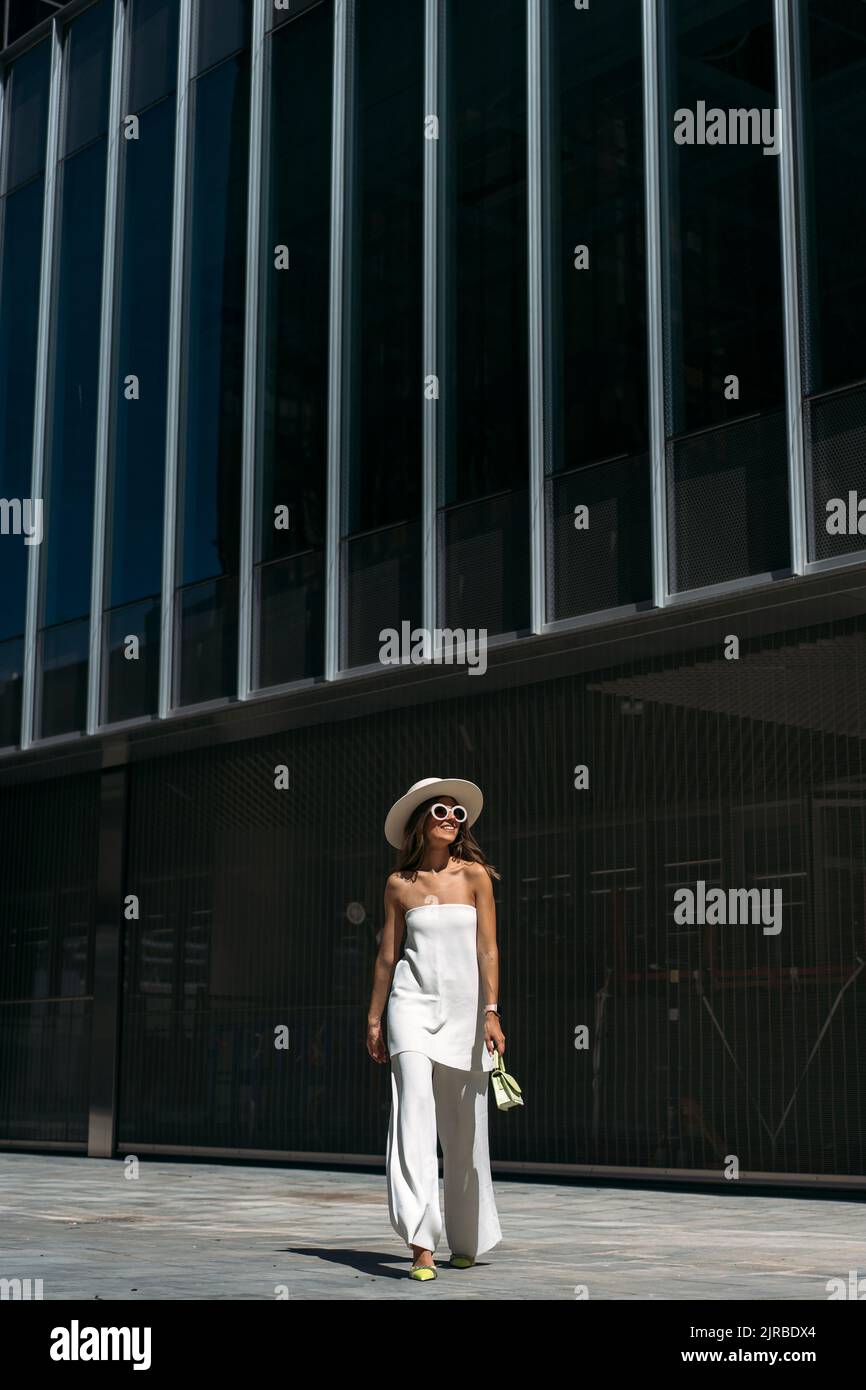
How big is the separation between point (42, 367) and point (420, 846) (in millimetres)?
13141

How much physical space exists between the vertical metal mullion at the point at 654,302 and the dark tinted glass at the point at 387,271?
8.10 feet

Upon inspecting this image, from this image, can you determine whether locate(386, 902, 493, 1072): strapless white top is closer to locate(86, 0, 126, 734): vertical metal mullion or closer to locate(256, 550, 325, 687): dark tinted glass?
locate(256, 550, 325, 687): dark tinted glass

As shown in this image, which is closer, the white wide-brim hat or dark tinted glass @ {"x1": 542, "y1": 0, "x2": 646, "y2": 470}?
the white wide-brim hat

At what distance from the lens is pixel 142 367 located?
1816cm

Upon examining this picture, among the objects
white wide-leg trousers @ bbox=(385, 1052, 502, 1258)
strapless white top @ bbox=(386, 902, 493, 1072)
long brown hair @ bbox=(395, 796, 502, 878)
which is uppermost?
long brown hair @ bbox=(395, 796, 502, 878)

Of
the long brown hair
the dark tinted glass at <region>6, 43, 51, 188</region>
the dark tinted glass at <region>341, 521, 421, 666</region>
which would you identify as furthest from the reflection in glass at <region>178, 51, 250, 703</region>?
the long brown hair

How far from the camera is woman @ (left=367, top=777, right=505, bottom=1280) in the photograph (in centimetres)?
761

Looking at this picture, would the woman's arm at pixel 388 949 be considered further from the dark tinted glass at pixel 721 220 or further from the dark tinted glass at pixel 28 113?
the dark tinted glass at pixel 28 113

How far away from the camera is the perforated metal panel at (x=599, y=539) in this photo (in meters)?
13.2

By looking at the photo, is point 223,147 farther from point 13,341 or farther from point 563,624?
point 563,624

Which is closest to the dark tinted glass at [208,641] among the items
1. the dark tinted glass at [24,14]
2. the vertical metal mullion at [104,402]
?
the vertical metal mullion at [104,402]

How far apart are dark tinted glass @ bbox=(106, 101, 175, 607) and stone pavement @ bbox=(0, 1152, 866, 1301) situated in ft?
21.0

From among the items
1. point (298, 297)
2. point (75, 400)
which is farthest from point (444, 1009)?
point (75, 400)

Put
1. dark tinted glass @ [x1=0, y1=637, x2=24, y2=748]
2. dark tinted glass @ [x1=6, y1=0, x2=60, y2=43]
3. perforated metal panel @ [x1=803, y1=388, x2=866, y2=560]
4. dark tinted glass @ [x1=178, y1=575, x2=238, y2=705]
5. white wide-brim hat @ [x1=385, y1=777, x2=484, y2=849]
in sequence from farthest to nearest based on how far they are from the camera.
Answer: dark tinted glass @ [x1=6, y1=0, x2=60, y2=43] → dark tinted glass @ [x1=0, y1=637, x2=24, y2=748] → dark tinted glass @ [x1=178, y1=575, x2=238, y2=705] → perforated metal panel @ [x1=803, y1=388, x2=866, y2=560] → white wide-brim hat @ [x1=385, y1=777, x2=484, y2=849]
